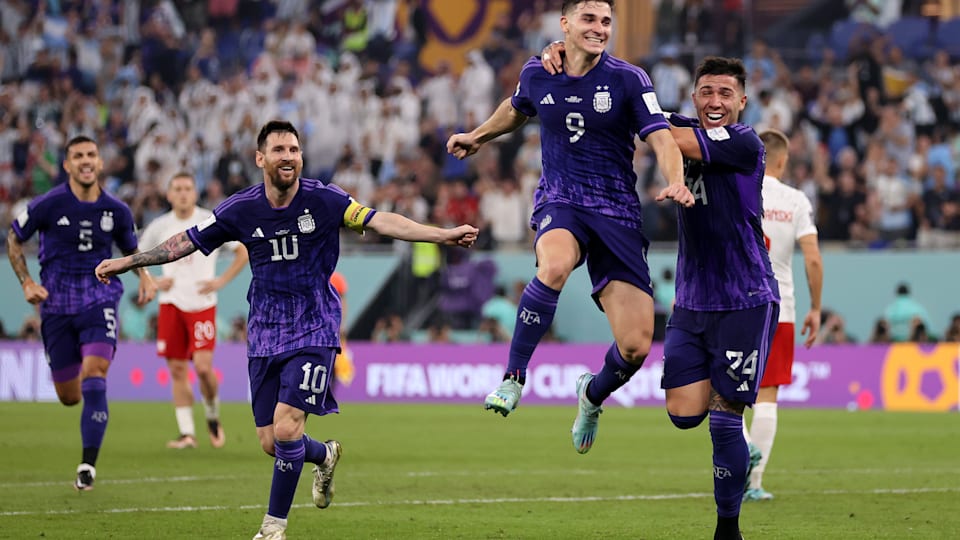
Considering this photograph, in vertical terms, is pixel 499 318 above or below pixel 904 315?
below

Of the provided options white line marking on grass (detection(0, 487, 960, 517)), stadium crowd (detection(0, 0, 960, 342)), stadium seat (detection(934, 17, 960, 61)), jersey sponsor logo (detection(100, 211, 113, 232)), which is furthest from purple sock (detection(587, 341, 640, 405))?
stadium seat (detection(934, 17, 960, 61))

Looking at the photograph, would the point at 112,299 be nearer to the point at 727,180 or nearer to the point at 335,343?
the point at 335,343

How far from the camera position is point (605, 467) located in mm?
15125

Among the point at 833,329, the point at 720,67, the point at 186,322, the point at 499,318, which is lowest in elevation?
the point at 499,318

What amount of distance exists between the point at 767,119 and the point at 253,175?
32.4 feet

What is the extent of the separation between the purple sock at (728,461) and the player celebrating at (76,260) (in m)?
6.25

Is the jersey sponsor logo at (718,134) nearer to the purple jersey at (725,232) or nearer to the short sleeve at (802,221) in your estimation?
the purple jersey at (725,232)

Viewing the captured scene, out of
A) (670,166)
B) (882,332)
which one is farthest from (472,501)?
(882,332)

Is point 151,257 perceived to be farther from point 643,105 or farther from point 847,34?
point 847,34

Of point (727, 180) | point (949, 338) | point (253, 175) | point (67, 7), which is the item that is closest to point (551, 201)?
point (727, 180)

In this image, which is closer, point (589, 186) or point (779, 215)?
point (589, 186)

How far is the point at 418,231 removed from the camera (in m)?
9.42

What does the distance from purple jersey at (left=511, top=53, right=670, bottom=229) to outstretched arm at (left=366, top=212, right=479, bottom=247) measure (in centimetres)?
69

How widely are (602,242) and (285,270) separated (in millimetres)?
2029
